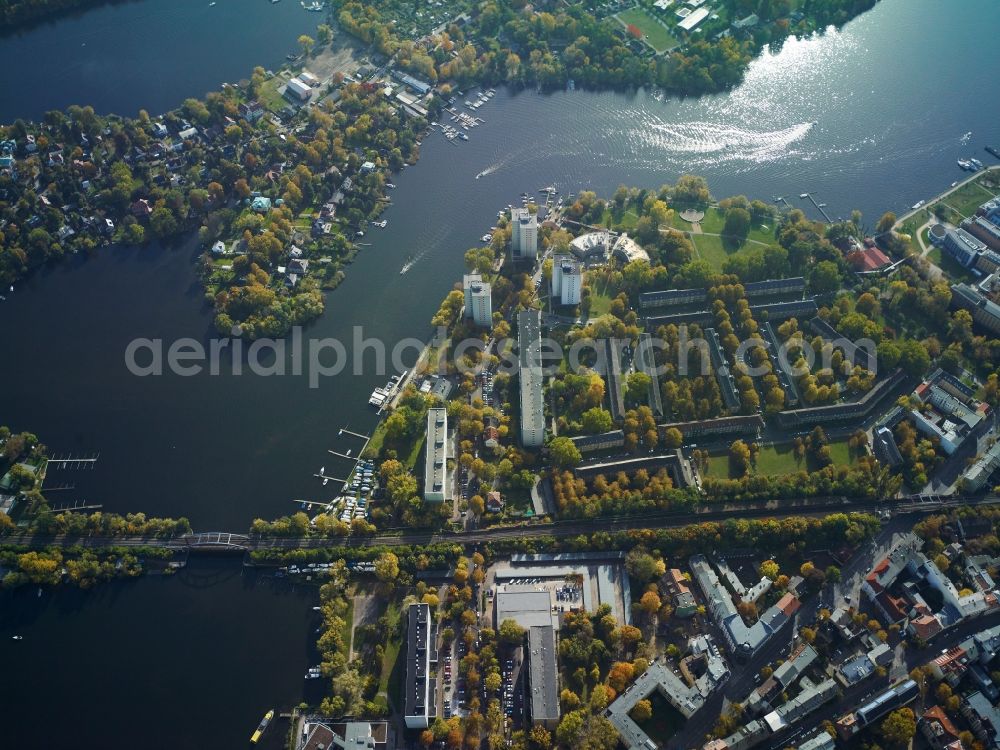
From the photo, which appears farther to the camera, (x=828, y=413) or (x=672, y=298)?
(x=672, y=298)

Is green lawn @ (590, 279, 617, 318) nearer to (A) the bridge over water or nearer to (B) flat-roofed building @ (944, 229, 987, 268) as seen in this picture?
(A) the bridge over water

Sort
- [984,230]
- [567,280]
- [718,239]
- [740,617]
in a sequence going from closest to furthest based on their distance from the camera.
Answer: [740,617] → [567,280] → [984,230] → [718,239]

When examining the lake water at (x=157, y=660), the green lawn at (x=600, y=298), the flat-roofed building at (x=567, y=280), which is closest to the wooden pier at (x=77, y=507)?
the lake water at (x=157, y=660)

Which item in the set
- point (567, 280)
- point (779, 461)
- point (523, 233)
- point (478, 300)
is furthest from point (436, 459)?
point (779, 461)

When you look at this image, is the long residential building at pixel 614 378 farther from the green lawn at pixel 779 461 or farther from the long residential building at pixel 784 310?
the long residential building at pixel 784 310

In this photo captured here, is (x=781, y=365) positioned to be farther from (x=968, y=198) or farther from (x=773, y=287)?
(x=968, y=198)

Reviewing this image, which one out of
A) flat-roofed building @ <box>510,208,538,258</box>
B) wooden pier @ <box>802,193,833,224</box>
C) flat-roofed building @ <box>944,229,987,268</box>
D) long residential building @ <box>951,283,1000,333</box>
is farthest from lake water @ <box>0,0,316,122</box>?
long residential building @ <box>951,283,1000,333</box>
